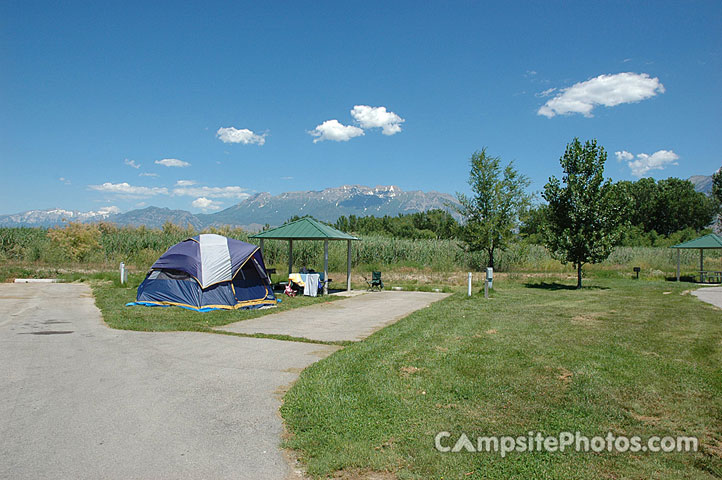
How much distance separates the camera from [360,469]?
3529 millimetres

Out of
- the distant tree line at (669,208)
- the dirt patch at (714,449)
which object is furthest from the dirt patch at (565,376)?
the distant tree line at (669,208)

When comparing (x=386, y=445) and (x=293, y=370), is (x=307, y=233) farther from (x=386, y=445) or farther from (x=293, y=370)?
(x=386, y=445)

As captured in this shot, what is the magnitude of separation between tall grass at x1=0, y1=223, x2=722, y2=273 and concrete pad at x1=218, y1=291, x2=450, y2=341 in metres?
13.6

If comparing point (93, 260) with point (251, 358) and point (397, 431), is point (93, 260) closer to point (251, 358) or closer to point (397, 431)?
point (251, 358)

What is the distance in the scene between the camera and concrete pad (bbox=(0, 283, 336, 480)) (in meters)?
3.64

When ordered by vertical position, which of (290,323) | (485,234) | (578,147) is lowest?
(290,323)

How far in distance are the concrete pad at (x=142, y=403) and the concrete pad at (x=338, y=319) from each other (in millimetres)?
1045

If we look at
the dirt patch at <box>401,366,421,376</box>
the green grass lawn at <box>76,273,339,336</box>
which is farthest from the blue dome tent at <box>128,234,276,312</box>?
the dirt patch at <box>401,366,421,376</box>

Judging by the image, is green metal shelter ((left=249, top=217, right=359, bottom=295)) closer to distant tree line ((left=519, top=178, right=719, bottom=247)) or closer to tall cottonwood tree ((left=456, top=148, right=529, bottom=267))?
tall cottonwood tree ((left=456, top=148, right=529, bottom=267))

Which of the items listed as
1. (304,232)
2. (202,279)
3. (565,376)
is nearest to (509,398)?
(565,376)

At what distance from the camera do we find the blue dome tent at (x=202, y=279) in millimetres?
12711

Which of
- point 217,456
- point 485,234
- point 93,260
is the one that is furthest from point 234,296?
point 93,260

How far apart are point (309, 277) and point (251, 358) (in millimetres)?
9211

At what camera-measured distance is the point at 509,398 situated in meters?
4.99
